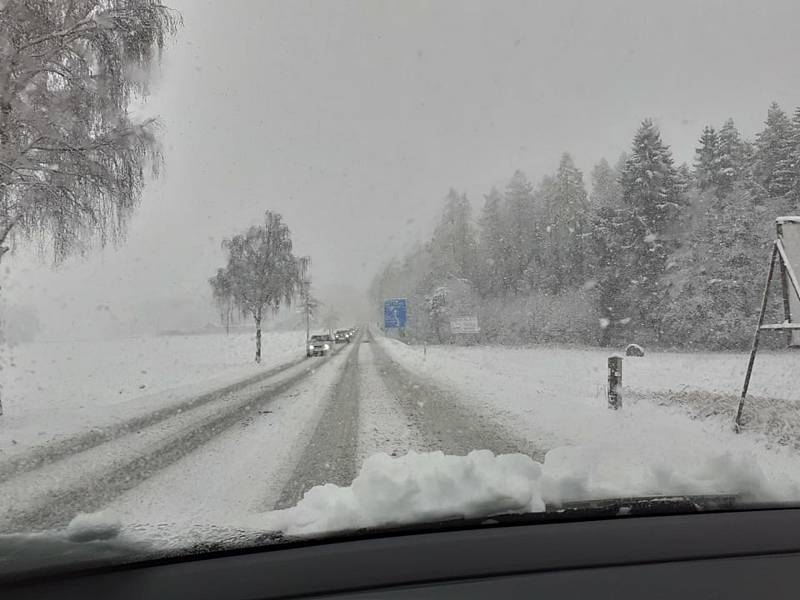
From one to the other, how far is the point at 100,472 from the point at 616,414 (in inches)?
278

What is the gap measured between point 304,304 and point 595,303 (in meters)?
8.65

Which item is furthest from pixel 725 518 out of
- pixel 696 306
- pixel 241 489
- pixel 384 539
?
pixel 696 306

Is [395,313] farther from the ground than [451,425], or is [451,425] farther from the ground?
[395,313]

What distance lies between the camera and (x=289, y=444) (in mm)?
6637

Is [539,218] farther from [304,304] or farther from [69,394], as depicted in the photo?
[69,394]

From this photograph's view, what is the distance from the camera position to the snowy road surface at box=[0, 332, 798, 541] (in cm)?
416

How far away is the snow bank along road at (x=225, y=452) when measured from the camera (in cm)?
424

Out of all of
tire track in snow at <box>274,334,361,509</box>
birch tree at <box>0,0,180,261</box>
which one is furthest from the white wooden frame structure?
birch tree at <box>0,0,180,261</box>

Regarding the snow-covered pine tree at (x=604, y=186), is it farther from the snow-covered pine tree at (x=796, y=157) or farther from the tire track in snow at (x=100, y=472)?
the tire track in snow at (x=100, y=472)

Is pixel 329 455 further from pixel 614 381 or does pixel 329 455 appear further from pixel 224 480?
pixel 614 381

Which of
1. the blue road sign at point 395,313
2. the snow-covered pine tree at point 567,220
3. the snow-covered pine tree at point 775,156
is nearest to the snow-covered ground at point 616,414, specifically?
the blue road sign at point 395,313

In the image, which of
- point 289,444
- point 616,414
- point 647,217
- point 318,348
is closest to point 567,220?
point 647,217

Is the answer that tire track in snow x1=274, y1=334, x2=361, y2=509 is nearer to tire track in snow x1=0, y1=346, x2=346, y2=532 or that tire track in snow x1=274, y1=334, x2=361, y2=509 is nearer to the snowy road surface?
the snowy road surface

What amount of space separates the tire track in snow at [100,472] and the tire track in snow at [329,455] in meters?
1.41
